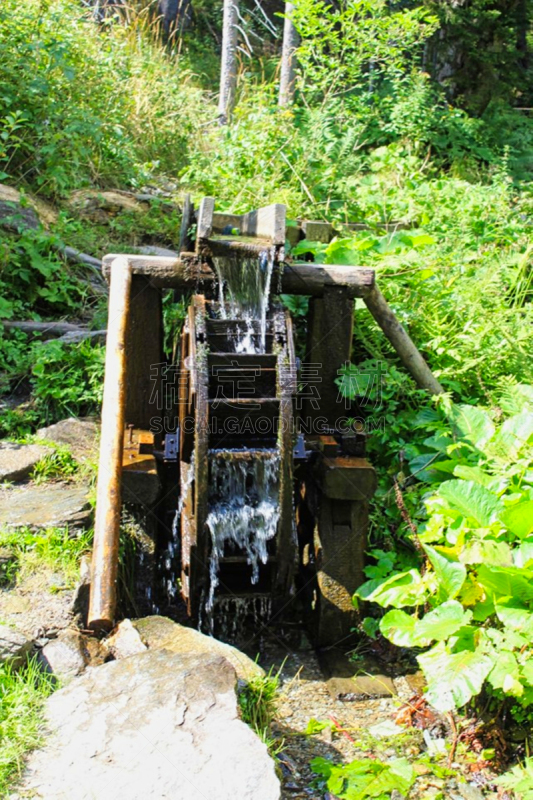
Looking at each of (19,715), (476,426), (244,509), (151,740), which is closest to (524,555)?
(476,426)

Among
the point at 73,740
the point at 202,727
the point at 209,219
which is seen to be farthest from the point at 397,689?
the point at 209,219

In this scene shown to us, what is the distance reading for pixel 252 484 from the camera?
4.29m

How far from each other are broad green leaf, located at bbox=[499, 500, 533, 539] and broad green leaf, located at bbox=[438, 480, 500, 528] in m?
0.08

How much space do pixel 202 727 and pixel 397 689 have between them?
1.62m

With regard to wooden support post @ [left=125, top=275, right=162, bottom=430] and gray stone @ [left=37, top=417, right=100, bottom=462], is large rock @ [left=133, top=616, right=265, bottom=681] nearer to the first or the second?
wooden support post @ [left=125, top=275, right=162, bottom=430]

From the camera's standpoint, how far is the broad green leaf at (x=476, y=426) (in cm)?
437

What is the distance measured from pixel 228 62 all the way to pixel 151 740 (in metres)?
9.01

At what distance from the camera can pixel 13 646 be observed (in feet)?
10.5

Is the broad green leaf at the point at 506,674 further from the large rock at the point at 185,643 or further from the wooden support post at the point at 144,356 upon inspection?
the wooden support post at the point at 144,356

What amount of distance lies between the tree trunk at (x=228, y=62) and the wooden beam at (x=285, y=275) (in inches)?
227

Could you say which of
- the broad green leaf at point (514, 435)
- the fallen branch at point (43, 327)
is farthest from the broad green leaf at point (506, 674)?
the fallen branch at point (43, 327)

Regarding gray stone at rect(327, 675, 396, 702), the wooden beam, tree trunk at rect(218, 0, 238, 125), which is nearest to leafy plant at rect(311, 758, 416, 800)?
gray stone at rect(327, 675, 396, 702)

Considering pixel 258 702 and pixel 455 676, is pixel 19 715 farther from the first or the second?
pixel 455 676

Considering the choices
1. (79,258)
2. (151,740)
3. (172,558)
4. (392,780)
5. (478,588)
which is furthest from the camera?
(79,258)
